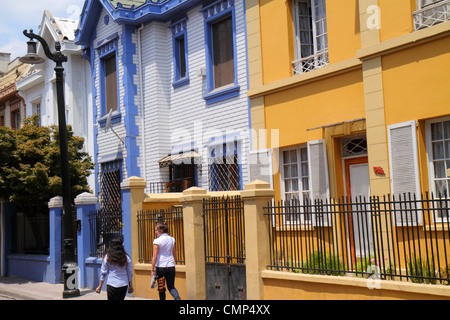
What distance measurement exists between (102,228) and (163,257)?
178 inches

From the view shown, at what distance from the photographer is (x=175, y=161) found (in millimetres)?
16125

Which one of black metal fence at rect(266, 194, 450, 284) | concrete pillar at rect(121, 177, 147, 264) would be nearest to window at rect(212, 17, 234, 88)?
concrete pillar at rect(121, 177, 147, 264)

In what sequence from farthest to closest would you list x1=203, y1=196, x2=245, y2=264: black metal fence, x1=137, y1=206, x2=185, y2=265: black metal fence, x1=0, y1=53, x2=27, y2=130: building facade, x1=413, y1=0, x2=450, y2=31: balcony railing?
1. x1=0, y1=53, x2=27, y2=130: building facade
2. x1=137, y1=206, x2=185, y2=265: black metal fence
3. x1=203, y1=196, x2=245, y2=264: black metal fence
4. x1=413, y1=0, x2=450, y2=31: balcony railing

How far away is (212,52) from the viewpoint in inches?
623

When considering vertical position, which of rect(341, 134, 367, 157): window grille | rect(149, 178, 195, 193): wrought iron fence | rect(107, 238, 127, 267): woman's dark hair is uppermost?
rect(341, 134, 367, 157): window grille

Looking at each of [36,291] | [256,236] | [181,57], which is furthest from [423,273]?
[181,57]

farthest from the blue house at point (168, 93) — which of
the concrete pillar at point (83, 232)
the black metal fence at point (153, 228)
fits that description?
the concrete pillar at point (83, 232)

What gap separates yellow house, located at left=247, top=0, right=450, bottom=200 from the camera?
32.6 feet

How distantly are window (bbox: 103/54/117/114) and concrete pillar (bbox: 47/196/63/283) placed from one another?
12.9 ft

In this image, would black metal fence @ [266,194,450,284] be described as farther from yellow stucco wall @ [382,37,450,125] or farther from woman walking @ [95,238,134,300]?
woman walking @ [95,238,134,300]

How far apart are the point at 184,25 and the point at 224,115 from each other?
3.50 metres

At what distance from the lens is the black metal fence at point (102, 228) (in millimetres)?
13875

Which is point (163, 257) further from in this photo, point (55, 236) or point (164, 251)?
point (55, 236)
